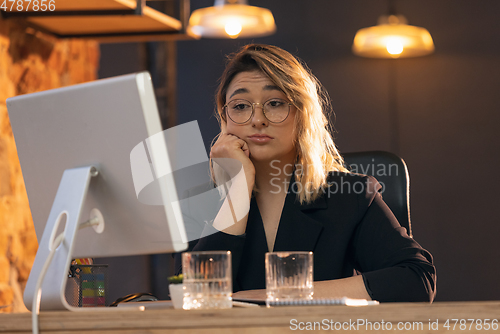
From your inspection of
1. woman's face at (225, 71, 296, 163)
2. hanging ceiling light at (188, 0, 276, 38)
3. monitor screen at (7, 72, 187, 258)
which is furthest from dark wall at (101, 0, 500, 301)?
monitor screen at (7, 72, 187, 258)

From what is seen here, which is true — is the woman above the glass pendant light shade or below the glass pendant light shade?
below

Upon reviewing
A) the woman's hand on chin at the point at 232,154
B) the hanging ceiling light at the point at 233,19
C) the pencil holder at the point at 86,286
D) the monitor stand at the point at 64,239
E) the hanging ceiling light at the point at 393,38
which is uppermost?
the hanging ceiling light at the point at 233,19

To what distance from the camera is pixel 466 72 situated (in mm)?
2975

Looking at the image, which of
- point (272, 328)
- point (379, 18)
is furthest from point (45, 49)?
point (272, 328)

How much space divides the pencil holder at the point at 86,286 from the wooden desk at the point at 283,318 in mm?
383

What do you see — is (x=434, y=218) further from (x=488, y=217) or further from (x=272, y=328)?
(x=272, y=328)

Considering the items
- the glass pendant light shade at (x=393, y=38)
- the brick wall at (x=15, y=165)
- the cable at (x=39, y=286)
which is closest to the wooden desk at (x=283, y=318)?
the cable at (x=39, y=286)

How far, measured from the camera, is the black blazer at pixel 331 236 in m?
1.35

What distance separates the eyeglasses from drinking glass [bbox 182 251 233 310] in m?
0.77

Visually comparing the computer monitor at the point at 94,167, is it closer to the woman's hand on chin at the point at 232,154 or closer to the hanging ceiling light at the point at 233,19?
the woman's hand on chin at the point at 232,154

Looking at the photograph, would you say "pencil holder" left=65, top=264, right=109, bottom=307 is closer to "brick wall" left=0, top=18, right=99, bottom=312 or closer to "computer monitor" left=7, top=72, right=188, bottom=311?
"computer monitor" left=7, top=72, right=188, bottom=311

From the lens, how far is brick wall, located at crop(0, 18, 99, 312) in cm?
215

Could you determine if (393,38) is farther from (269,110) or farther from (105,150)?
(105,150)

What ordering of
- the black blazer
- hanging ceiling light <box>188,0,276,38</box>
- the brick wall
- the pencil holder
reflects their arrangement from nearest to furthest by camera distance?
the pencil holder, the black blazer, the brick wall, hanging ceiling light <box>188,0,276,38</box>
